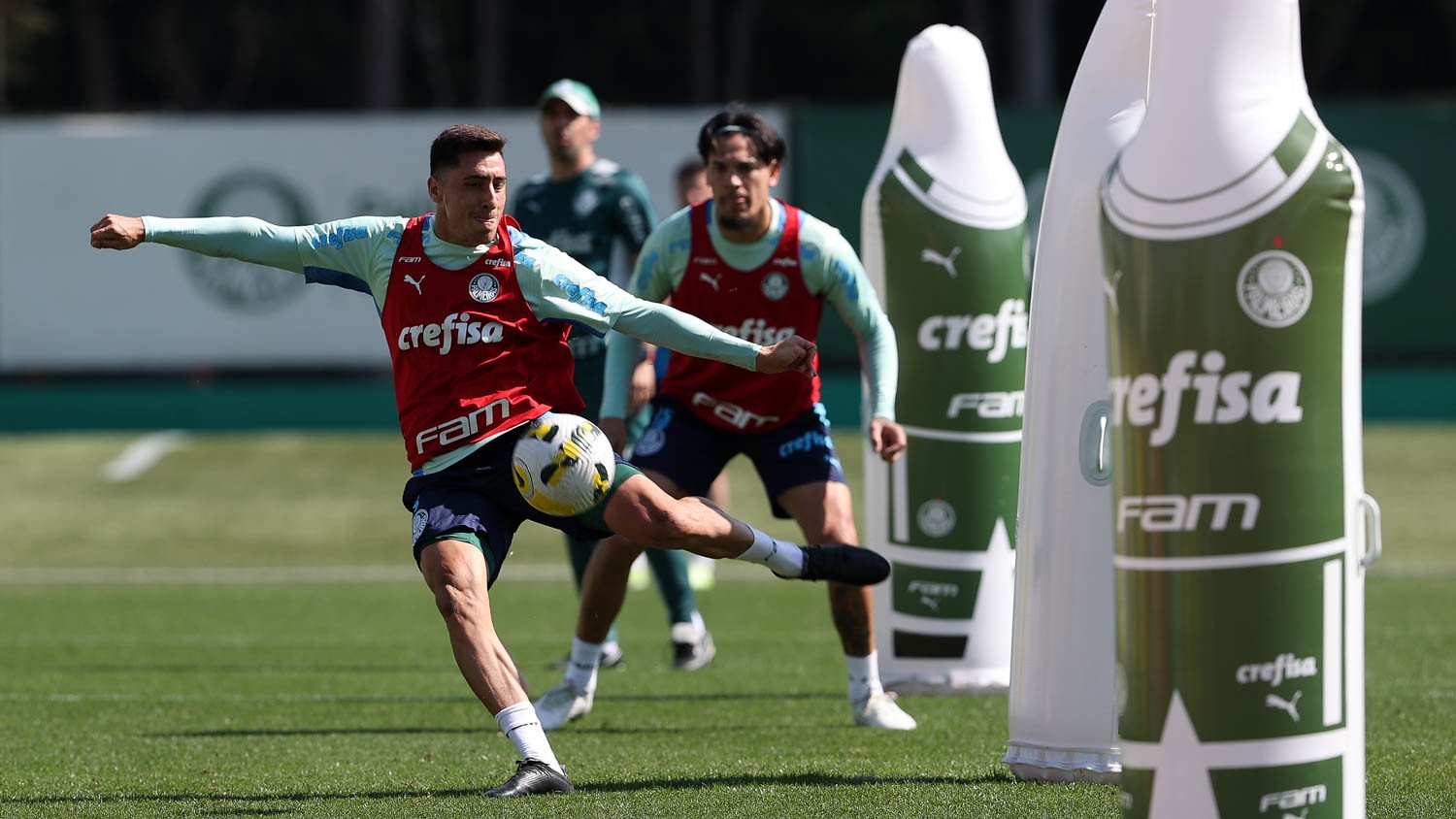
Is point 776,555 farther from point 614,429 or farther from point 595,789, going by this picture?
point 614,429

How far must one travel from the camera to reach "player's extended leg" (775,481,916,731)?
698 centimetres

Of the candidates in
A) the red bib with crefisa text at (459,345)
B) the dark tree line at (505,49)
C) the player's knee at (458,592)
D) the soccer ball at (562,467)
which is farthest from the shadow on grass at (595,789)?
the dark tree line at (505,49)

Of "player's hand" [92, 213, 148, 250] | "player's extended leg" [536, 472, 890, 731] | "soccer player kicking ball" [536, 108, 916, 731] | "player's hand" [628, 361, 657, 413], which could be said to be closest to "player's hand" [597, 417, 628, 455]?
"soccer player kicking ball" [536, 108, 916, 731]

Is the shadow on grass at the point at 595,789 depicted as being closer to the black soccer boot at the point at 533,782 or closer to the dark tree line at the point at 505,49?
the black soccer boot at the point at 533,782

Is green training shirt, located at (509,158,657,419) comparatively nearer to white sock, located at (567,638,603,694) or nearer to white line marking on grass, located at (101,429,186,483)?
white sock, located at (567,638,603,694)

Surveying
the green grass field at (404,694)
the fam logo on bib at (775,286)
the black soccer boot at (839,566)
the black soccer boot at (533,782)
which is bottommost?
the green grass field at (404,694)

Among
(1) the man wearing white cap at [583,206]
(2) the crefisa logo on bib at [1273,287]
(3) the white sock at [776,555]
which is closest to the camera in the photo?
(2) the crefisa logo on bib at [1273,287]

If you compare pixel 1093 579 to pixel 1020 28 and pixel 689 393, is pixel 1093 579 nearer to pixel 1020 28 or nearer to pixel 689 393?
pixel 689 393

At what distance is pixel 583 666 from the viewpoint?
7.36 m

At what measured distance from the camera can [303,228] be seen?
5984 millimetres

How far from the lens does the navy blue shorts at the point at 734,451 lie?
23.1ft

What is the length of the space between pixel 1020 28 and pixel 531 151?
13.3 metres

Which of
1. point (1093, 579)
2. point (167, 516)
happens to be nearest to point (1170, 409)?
point (1093, 579)

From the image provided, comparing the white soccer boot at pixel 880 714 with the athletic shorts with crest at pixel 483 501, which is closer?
the athletic shorts with crest at pixel 483 501
